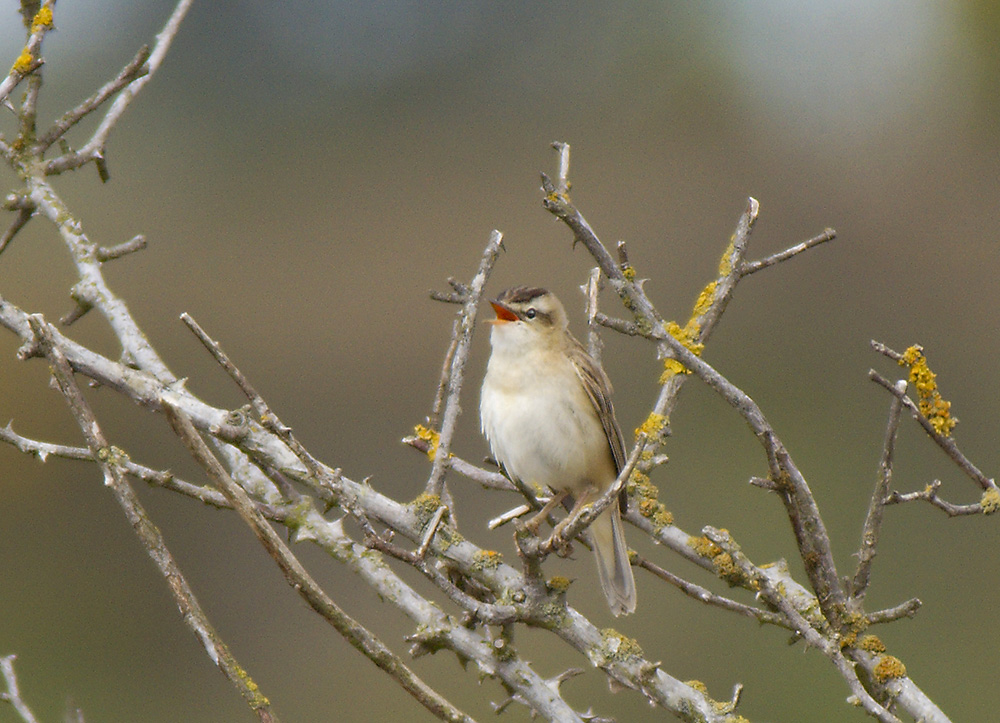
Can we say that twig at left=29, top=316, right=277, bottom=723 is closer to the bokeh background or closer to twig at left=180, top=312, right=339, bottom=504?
twig at left=180, top=312, right=339, bottom=504

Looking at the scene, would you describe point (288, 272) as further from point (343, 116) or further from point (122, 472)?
point (122, 472)

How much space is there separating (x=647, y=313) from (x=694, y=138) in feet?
40.5

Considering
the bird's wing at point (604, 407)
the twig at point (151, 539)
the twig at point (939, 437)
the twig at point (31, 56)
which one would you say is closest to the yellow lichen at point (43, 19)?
the twig at point (31, 56)

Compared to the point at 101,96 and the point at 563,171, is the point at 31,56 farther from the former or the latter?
the point at 563,171

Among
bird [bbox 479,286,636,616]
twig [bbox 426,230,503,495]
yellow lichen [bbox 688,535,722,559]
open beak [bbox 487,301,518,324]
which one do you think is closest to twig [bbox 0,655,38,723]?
twig [bbox 426,230,503,495]

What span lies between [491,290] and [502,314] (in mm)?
4921

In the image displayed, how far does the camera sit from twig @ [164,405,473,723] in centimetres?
224

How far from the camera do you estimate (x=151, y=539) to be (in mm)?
2336

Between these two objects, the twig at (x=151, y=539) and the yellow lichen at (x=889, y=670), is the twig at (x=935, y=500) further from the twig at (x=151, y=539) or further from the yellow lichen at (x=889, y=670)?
the twig at (x=151, y=539)

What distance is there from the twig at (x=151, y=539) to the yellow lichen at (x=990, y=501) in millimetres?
1838

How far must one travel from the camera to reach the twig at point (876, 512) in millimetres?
2782

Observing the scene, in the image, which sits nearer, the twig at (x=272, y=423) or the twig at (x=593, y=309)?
the twig at (x=272, y=423)

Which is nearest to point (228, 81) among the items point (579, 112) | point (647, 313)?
point (579, 112)

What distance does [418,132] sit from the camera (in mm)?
15109
